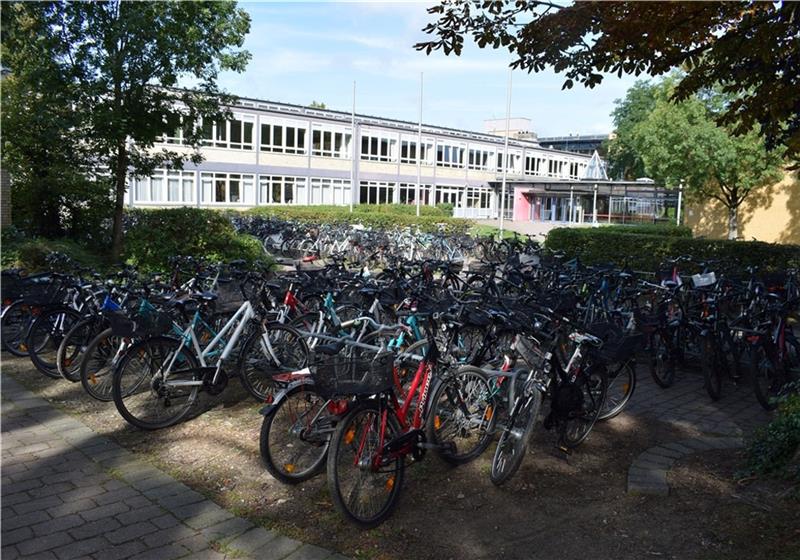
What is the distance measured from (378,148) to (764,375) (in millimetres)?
39055

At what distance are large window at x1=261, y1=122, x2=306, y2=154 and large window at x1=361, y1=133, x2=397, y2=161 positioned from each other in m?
4.71

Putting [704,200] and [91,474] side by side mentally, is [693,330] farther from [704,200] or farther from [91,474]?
[704,200]

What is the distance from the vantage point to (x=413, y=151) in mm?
45906

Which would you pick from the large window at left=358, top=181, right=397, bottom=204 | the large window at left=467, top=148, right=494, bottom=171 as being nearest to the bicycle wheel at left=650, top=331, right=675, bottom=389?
the large window at left=358, top=181, right=397, bottom=204

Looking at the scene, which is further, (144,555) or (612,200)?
(612,200)

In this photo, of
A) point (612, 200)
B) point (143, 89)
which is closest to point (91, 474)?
point (143, 89)

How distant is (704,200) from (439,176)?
24856 mm

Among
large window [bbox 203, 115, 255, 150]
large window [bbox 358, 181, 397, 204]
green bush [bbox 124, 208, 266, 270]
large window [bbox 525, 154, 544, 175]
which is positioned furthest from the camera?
large window [bbox 525, 154, 544, 175]

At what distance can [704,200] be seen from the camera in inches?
985

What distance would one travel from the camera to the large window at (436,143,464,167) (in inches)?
1876

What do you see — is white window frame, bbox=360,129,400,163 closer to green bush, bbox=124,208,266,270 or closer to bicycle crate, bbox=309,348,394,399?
green bush, bbox=124,208,266,270

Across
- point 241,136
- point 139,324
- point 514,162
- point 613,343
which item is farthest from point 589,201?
point 139,324

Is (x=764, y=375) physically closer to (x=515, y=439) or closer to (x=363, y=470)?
(x=515, y=439)

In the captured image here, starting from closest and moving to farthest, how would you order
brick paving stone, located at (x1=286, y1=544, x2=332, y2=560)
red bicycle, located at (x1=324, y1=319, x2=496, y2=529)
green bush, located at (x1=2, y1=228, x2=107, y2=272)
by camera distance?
brick paving stone, located at (x1=286, y1=544, x2=332, y2=560) → red bicycle, located at (x1=324, y1=319, x2=496, y2=529) → green bush, located at (x1=2, y1=228, x2=107, y2=272)
